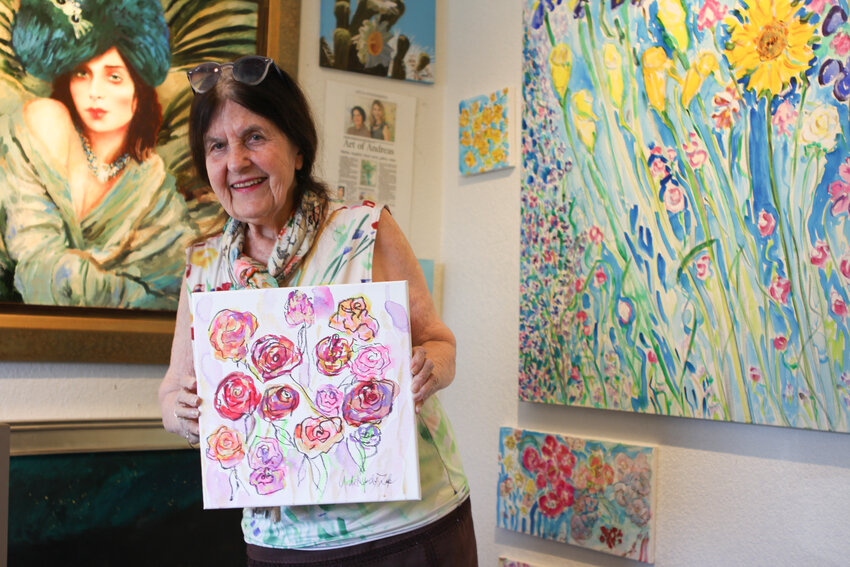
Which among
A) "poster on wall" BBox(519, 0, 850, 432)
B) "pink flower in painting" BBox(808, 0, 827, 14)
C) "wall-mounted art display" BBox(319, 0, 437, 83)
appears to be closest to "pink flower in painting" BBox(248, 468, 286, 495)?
"poster on wall" BBox(519, 0, 850, 432)

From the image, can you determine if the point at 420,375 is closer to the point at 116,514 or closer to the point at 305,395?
the point at 305,395

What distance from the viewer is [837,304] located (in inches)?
65.5

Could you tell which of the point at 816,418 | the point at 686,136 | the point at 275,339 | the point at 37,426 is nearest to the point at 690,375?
the point at 816,418

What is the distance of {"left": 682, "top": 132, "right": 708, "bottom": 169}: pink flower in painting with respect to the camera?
1902 mm

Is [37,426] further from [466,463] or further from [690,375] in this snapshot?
[690,375]

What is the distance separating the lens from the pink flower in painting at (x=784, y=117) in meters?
1.74

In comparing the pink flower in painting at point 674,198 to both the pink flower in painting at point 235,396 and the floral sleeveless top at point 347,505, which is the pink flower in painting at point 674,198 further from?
the pink flower in painting at point 235,396

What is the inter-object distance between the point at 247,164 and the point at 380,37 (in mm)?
1447

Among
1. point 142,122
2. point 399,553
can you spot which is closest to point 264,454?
point 399,553

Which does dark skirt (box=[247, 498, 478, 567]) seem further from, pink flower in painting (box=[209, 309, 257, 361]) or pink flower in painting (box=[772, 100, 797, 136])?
pink flower in painting (box=[772, 100, 797, 136])

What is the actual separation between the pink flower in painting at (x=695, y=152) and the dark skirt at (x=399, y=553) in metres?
1.04
